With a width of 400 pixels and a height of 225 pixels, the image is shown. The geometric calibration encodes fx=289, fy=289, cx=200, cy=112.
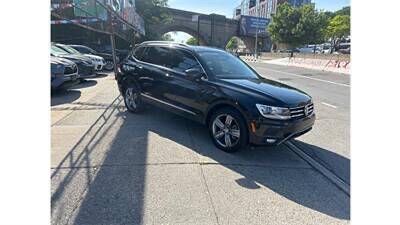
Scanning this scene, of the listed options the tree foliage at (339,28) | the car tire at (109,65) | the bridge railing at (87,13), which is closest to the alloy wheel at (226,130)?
the bridge railing at (87,13)

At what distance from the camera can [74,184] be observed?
3.54 m

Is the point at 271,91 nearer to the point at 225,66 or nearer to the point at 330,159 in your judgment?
the point at 225,66

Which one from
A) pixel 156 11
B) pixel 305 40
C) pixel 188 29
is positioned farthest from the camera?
pixel 188 29

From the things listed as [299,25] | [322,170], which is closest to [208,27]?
[299,25]

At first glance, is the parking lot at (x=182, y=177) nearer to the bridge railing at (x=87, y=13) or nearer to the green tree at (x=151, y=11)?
the bridge railing at (x=87, y=13)

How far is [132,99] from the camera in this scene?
7027 mm

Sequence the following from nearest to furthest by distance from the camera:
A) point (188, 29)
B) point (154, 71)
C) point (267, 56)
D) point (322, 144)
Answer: point (322, 144), point (154, 71), point (267, 56), point (188, 29)

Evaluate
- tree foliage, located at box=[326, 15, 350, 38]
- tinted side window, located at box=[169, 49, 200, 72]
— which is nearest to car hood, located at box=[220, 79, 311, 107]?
tinted side window, located at box=[169, 49, 200, 72]

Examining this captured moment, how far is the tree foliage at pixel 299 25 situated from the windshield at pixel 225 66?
39.0m

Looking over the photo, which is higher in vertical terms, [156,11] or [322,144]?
Answer: [156,11]

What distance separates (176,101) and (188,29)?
203ft
